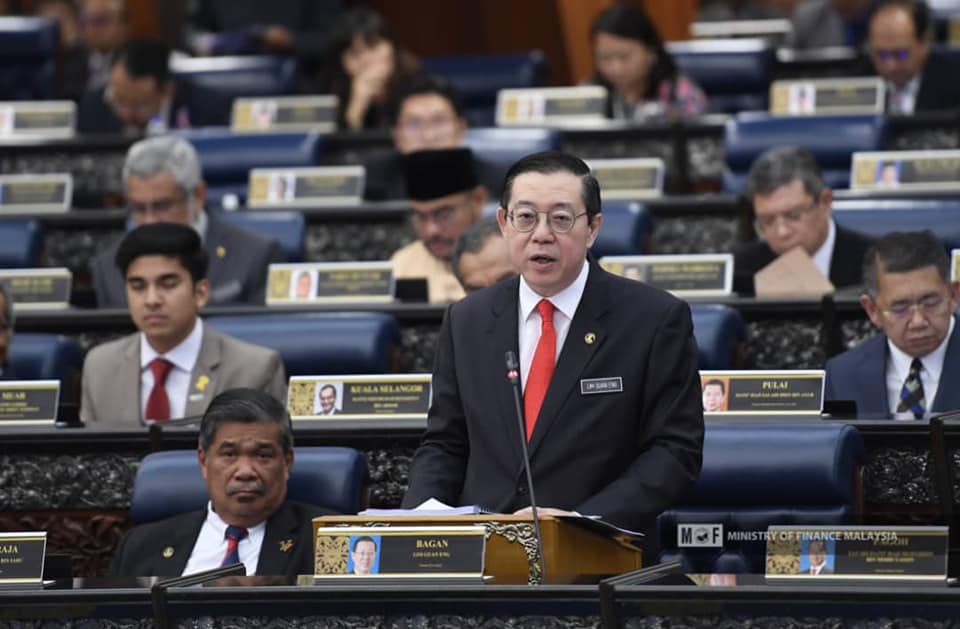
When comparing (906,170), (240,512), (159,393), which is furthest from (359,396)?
(906,170)

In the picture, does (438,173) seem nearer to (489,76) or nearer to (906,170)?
(906,170)

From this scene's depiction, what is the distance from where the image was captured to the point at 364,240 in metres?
6.61

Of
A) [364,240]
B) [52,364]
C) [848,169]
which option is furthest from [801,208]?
[52,364]

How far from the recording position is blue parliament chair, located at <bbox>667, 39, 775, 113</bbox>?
8312 mm

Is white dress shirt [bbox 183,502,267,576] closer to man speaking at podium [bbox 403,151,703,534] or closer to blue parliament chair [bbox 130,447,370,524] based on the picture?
blue parliament chair [bbox 130,447,370,524]

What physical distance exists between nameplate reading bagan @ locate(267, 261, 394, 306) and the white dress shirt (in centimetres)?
145

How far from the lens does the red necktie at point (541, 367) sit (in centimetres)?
350

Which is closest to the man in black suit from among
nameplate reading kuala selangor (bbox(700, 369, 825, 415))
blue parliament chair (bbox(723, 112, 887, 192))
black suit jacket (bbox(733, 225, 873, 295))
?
black suit jacket (bbox(733, 225, 873, 295))

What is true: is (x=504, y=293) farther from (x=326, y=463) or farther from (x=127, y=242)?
(x=127, y=242)

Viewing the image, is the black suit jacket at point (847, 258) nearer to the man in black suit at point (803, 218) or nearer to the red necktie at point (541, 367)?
the man in black suit at point (803, 218)

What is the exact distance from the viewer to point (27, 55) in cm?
935

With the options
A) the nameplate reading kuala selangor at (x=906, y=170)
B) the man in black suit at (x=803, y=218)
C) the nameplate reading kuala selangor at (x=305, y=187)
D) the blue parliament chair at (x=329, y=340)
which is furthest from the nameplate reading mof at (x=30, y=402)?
the nameplate reading kuala selangor at (x=906, y=170)

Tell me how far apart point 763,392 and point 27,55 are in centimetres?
601

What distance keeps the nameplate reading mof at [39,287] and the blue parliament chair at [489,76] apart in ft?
11.0
